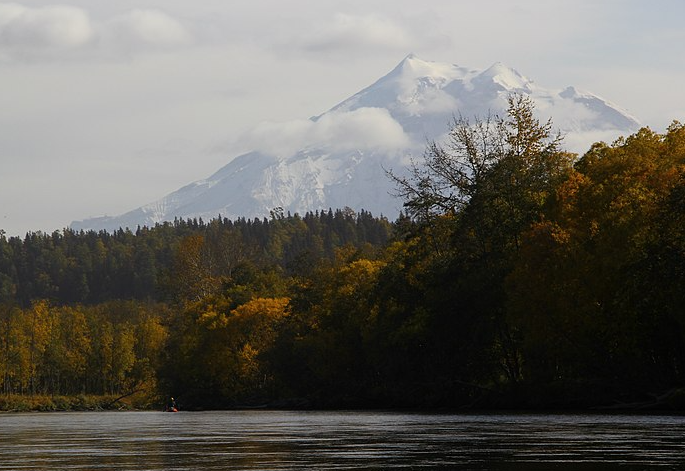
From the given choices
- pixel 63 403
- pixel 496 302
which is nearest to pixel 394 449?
pixel 496 302

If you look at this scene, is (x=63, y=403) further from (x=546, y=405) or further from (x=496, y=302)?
(x=546, y=405)

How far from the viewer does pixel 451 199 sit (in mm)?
A: 92562

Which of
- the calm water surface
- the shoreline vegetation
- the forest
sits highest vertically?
the forest

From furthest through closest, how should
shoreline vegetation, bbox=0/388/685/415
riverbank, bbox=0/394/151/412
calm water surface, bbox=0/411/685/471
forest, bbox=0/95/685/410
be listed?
riverbank, bbox=0/394/151/412 → forest, bbox=0/95/685/410 → shoreline vegetation, bbox=0/388/685/415 → calm water surface, bbox=0/411/685/471

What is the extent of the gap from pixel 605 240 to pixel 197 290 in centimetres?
13587

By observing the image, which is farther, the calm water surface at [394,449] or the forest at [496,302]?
the forest at [496,302]

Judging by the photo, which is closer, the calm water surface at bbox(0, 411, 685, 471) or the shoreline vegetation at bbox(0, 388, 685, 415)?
the calm water surface at bbox(0, 411, 685, 471)

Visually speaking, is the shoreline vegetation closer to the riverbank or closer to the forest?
the forest

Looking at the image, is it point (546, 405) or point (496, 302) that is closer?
point (546, 405)

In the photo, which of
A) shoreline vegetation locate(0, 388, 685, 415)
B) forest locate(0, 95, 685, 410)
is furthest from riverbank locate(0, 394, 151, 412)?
shoreline vegetation locate(0, 388, 685, 415)

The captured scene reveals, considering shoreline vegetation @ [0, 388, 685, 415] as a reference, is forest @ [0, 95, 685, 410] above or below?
above

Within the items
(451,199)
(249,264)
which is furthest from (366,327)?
(249,264)

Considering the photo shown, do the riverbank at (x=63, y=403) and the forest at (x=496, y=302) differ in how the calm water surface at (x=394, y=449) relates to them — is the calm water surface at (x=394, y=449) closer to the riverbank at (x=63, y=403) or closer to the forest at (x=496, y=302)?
the forest at (x=496, y=302)

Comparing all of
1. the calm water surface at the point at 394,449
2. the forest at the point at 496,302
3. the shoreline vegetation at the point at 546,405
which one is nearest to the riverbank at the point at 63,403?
the forest at the point at 496,302
